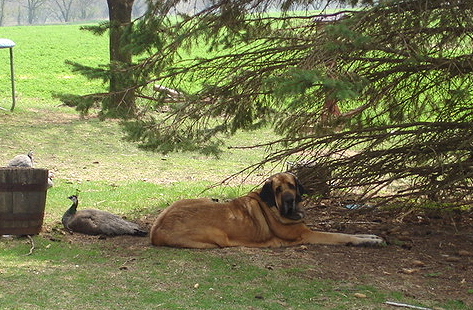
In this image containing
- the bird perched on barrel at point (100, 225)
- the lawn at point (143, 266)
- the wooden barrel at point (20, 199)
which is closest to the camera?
the lawn at point (143, 266)

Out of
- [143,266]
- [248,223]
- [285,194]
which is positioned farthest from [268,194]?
[143,266]

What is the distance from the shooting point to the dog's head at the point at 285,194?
28.2ft

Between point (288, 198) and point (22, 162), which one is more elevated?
point (288, 198)

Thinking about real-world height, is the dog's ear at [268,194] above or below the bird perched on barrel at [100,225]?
above

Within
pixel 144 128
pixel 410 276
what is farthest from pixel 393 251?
pixel 144 128

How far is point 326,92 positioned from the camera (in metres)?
8.52

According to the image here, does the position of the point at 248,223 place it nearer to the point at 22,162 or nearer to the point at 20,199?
the point at 20,199

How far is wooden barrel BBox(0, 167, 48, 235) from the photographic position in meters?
9.01

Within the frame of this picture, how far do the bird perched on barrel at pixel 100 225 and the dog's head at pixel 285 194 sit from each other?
173 cm

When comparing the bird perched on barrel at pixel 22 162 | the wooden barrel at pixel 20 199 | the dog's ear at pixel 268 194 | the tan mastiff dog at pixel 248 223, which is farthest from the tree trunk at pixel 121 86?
the bird perched on barrel at pixel 22 162

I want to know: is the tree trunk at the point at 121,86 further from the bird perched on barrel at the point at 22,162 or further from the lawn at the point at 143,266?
the bird perched on barrel at the point at 22,162

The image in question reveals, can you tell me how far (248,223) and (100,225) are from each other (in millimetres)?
1920

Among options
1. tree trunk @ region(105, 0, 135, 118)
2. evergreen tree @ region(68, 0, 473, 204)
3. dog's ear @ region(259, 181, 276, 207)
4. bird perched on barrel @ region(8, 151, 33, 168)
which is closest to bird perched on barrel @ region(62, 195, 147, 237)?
evergreen tree @ region(68, 0, 473, 204)

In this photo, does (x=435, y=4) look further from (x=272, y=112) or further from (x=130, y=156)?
(x=130, y=156)
